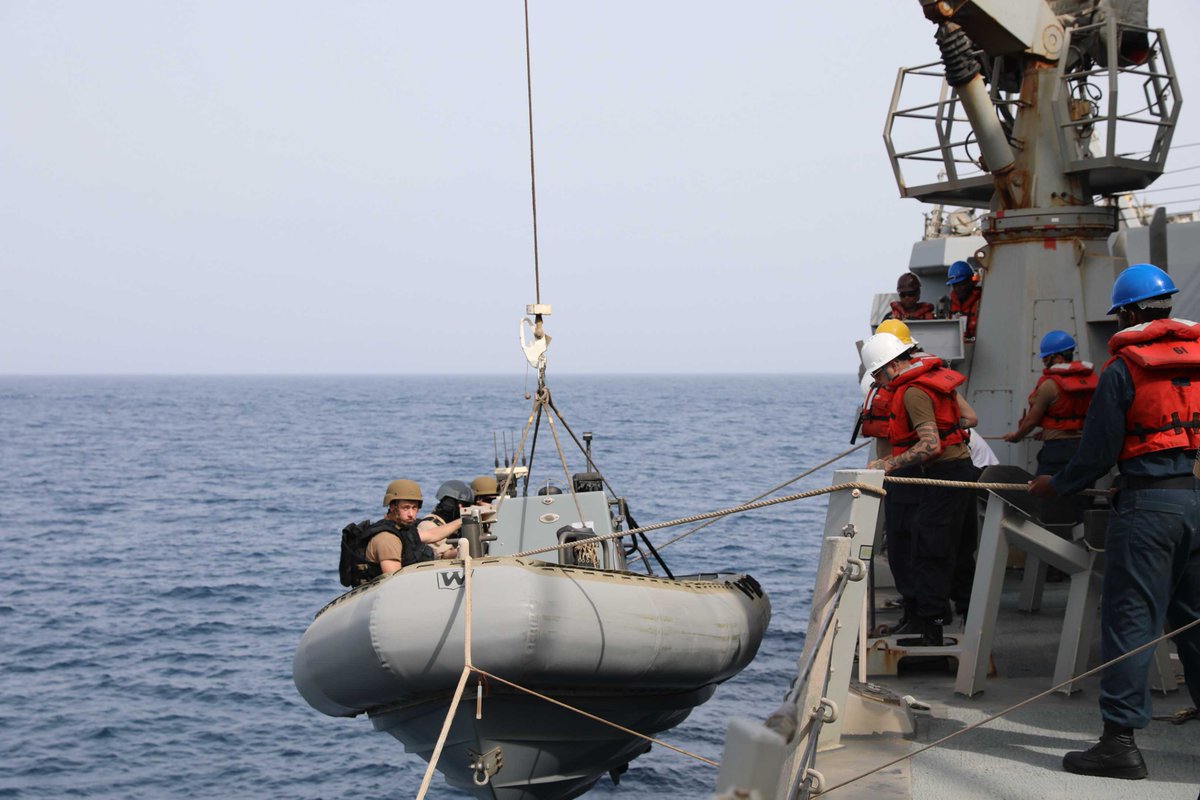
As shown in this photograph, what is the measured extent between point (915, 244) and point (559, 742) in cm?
1047

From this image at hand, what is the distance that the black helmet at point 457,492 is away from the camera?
9.26 m

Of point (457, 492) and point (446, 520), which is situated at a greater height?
point (457, 492)

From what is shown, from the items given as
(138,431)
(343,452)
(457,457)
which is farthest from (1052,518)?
(138,431)

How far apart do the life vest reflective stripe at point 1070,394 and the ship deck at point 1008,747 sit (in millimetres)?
1431

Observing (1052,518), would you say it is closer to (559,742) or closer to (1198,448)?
(1198,448)

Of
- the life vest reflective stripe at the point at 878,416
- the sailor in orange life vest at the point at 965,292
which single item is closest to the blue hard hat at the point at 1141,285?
the life vest reflective stripe at the point at 878,416

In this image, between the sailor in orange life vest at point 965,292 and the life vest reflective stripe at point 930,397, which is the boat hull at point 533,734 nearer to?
the life vest reflective stripe at point 930,397

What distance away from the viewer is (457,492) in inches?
367

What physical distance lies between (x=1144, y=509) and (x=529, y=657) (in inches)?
114

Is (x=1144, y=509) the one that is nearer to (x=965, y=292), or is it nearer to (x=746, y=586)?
(x=746, y=586)

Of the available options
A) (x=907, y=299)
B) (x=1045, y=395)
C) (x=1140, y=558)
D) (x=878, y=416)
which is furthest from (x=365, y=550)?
(x=907, y=299)

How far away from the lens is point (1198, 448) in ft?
14.5

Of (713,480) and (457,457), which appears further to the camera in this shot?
(457,457)

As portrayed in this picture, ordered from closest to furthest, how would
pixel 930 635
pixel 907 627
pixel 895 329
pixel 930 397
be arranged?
1. pixel 930 397
2. pixel 930 635
3. pixel 907 627
4. pixel 895 329
